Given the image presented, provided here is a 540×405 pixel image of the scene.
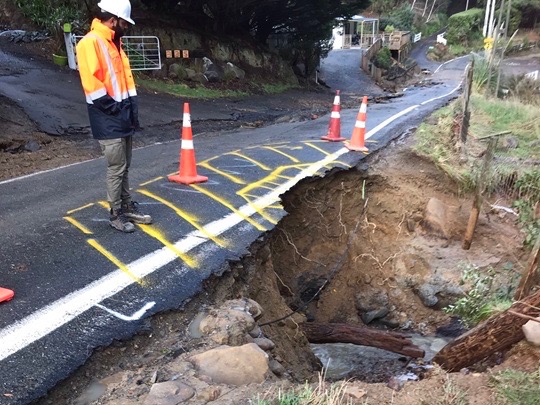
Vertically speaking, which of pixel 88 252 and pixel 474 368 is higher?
pixel 88 252

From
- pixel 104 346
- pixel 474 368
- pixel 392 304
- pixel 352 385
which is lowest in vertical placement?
pixel 392 304

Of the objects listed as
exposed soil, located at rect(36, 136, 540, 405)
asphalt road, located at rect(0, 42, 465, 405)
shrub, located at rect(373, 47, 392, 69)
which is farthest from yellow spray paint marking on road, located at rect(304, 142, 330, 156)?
shrub, located at rect(373, 47, 392, 69)

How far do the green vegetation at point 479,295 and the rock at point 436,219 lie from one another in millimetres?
647

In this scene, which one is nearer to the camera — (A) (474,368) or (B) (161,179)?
(A) (474,368)

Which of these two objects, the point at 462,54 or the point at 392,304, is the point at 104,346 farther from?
the point at 462,54

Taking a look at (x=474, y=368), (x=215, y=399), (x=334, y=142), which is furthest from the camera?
(x=334, y=142)

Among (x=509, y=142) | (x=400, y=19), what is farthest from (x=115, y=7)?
(x=400, y=19)

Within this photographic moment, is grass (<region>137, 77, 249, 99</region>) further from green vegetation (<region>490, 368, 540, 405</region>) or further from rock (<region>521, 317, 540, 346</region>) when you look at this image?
green vegetation (<region>490, 368, 540, 405</region>)

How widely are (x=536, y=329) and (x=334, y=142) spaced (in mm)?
5420

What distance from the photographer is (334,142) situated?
8438mm

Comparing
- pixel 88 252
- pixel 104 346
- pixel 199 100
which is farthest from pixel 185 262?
pixel 199 100

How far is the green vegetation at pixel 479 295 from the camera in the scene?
17.2 feet

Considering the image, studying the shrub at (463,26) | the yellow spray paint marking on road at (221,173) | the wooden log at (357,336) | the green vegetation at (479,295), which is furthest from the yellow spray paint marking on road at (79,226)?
the shrub at (463,26)

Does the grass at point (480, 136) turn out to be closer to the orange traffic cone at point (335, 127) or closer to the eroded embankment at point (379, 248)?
the eroded embankment at point (379, 248)
